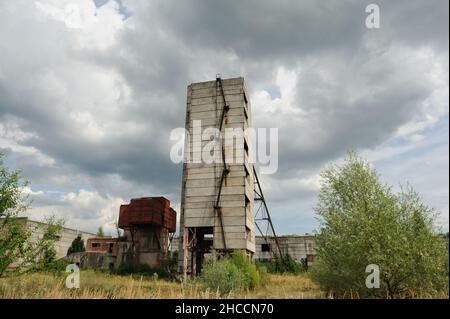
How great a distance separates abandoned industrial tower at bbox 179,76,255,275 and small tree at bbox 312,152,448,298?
12.4 metres

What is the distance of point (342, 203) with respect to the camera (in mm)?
16047

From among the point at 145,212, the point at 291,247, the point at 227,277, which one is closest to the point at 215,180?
the point at 227,277

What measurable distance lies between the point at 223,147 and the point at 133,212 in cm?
1995

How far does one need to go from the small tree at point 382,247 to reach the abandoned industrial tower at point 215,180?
12.4 metres

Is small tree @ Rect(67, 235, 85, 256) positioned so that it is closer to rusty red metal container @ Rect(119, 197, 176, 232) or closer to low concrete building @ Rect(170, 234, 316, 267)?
rusty red metal container @ Rect(119, 197, 176, 232)

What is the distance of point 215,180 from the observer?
28.1 metres

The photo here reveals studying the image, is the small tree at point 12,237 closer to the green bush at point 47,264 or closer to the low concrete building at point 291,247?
the green bush at point 47,264

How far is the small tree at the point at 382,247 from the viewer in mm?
11977
